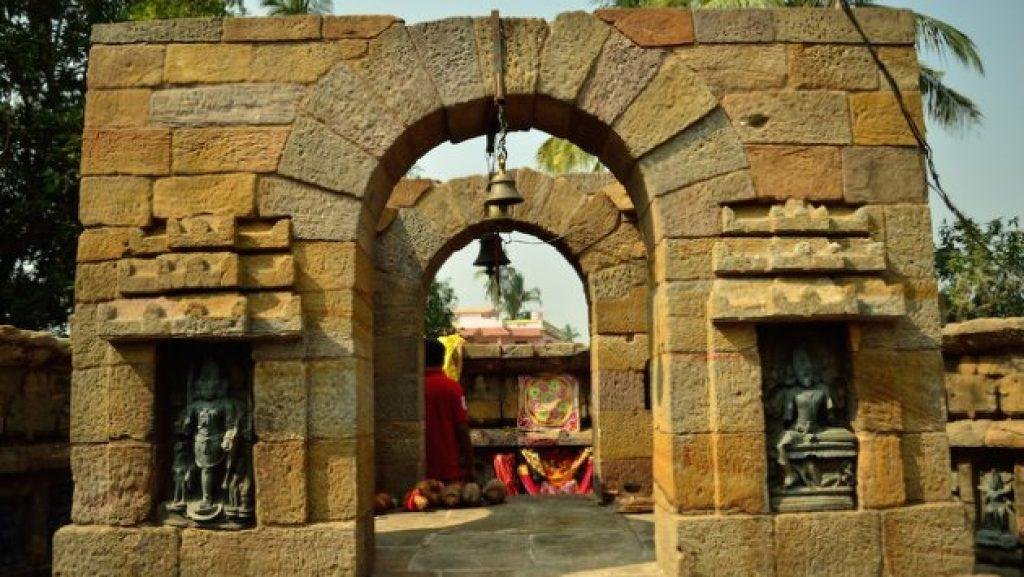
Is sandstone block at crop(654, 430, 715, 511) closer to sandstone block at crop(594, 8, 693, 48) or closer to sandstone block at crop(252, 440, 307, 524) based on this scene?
sandstone block at crop(252, 440, 307, 524)

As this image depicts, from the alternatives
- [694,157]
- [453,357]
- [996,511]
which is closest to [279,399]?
[694,157]

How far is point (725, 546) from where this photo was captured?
13.7 feet

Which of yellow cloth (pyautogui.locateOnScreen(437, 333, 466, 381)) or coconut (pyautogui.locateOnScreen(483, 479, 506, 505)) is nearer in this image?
coconut (pyautogui.locateOnScreen(483, 479, 506, 505))

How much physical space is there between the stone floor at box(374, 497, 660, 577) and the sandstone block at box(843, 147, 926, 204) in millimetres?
2482

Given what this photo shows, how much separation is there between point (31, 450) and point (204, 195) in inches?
95.2

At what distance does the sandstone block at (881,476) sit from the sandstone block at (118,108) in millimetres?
4472

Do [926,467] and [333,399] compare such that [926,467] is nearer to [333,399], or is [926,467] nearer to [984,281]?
[333,399]

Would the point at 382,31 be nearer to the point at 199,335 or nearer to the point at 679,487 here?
the point at 199,335

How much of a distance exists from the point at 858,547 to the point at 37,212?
10.9 metres

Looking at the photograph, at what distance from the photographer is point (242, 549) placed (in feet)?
13.8

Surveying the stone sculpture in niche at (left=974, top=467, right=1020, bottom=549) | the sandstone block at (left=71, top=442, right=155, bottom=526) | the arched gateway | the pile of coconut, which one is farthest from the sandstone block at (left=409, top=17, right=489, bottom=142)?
the stone sculpture in niche at (left=974, top=467, right=1020, bottom=549)

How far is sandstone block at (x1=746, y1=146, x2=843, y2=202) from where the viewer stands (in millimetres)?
4492

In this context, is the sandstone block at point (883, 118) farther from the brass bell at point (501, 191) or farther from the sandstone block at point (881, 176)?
the brass bell at point (501, 191)

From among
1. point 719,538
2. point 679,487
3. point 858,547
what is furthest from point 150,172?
point 858,547
